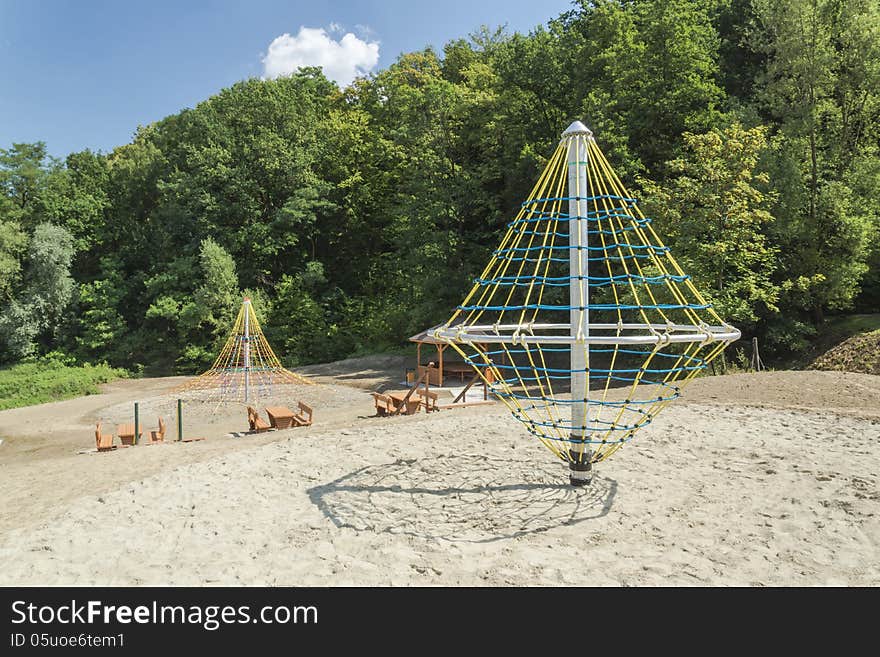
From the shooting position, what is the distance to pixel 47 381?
24.8m

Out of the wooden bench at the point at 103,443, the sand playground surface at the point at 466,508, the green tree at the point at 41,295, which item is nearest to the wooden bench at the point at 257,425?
the sand playground surface at the point at 466,508

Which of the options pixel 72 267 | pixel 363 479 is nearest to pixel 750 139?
pixel 363 479

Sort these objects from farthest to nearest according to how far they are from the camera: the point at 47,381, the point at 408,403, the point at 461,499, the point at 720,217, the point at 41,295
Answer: the point at 41,295 < the point at 47,381 < the point at 720,217 < the point at 408,403 < the point at 461,499

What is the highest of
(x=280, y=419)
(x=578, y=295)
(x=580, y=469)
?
(x=578, y=295)

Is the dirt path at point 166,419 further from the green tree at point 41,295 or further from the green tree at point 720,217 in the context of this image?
the green tree at point 41,295

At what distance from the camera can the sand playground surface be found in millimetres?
4738

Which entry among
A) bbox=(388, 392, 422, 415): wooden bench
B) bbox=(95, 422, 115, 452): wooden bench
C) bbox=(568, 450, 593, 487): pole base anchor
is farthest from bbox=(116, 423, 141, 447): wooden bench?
bbox=(568, 450, 593, 487): pole base anchor

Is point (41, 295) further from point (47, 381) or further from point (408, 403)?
point (408, 403)

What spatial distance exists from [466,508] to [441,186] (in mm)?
21450

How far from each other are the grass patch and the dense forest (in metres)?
1.57

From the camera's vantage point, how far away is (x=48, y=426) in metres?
16.4

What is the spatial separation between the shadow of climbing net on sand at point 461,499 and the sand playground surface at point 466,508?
28 mm

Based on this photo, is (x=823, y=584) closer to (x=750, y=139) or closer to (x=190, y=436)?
(x=190, y=436)

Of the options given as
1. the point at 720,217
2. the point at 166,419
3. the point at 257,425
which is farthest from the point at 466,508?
the point at 720,217
